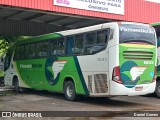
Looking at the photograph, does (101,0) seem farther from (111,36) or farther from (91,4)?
(111,36)

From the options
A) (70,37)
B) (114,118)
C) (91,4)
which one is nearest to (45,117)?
(114,118)

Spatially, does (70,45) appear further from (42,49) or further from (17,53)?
(17,53)

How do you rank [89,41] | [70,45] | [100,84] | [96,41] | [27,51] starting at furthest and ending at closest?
[27,51] < [70,45] < [89,41] < [96,41] < [100,84]

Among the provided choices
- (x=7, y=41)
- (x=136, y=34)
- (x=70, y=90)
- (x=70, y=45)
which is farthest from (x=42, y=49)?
(x=7, y=41)

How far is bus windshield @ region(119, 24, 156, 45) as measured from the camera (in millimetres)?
12510

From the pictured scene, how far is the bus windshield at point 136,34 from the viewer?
12510mm

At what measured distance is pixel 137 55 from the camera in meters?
12.7

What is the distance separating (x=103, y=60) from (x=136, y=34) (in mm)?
1614

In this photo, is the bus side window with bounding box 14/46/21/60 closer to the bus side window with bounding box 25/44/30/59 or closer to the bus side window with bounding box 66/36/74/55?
the bus side window with bounding box 25/44/30/59

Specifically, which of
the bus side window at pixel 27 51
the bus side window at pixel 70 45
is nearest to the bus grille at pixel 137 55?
the bus side window at pixel 70 45

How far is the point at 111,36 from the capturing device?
12.5 metres

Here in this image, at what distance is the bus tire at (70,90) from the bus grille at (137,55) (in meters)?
3.02

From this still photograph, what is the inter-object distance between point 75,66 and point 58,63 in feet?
4.48

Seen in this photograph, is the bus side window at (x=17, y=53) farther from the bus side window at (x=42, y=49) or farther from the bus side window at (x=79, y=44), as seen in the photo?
the bus side window at (x=79, y=44)
